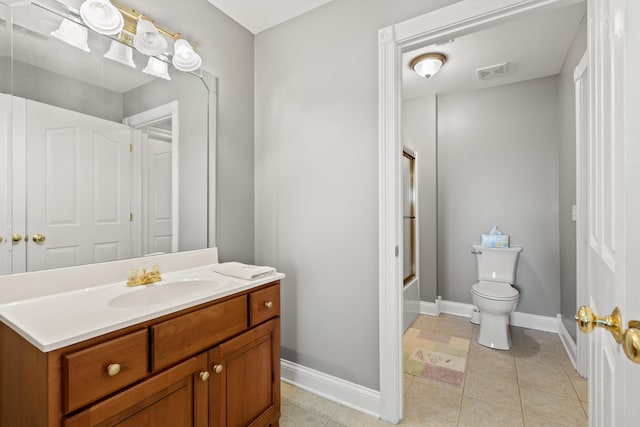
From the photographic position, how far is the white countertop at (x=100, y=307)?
84cm

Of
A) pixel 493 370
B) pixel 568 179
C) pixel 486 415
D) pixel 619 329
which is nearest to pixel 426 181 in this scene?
pixel 568 179

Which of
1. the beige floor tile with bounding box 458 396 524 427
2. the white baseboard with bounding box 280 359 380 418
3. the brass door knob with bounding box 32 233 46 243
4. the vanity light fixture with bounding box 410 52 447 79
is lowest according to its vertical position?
the beige floor tile with bounding box 458 396 524 427

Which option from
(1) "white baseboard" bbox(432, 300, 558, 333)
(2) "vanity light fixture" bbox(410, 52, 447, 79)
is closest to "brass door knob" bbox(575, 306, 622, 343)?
(2) "vanity light fixture" bbox(410, 52, 447, 79)

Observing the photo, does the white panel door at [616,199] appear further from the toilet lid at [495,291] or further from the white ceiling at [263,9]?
the toilet lid at [495,291]

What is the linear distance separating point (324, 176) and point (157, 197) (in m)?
0.96

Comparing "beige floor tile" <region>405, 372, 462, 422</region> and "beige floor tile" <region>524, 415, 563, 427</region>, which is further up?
"beige floor tile" <region>405, 372, 462, 422</region>

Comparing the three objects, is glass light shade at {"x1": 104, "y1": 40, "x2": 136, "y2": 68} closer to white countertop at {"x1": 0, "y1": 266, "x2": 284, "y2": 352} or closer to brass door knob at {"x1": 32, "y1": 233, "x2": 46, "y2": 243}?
brass door knob at {"x1": 32, "y1": 233, "x2": 46, "y2": 243}

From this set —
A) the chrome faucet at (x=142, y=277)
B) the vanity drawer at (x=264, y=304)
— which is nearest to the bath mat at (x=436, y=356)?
the vanity drawer at (x=264, y=304)

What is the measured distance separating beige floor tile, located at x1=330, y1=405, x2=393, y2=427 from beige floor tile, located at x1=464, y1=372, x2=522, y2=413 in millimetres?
658

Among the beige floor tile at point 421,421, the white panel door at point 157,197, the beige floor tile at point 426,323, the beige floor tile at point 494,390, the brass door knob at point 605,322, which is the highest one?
the white panel door at point 157,197

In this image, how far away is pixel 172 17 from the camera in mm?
1687

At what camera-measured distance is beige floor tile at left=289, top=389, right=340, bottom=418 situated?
1.73 metres

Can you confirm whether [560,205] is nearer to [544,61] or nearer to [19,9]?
[544,61]

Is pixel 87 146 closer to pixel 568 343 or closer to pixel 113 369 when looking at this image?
pixel 113 369
